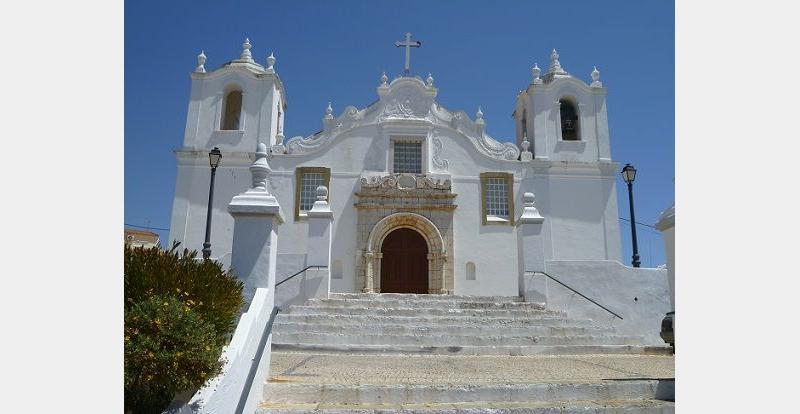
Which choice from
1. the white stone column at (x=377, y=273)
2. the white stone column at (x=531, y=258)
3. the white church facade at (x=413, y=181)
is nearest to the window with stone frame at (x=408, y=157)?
the white church facade at (x=413, y=181)

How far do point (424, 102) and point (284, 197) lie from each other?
194 inches

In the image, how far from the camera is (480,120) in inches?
691

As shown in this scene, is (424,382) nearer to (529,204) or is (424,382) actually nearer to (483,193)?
(529,204)

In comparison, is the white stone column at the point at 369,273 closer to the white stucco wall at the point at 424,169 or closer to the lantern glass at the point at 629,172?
the white stucco wall at the point at 424,169

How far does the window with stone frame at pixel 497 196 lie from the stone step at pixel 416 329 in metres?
7.32

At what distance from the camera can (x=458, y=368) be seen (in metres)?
6.55

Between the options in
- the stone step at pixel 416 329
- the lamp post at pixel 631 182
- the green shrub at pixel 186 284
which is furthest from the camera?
the lamp post at pixel 631 182

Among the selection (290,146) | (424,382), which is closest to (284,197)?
(290,146)

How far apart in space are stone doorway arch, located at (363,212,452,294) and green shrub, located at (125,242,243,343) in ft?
33.2

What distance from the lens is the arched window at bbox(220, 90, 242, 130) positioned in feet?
60.4

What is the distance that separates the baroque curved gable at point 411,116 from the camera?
17031 millimetres

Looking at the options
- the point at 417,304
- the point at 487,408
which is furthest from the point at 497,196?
the point at 487,408

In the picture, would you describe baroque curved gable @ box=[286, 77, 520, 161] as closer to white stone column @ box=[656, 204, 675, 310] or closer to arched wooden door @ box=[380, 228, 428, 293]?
arched wooden door @ box=[380, 228, 428, 293]

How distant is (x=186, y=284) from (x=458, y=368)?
3.25m
